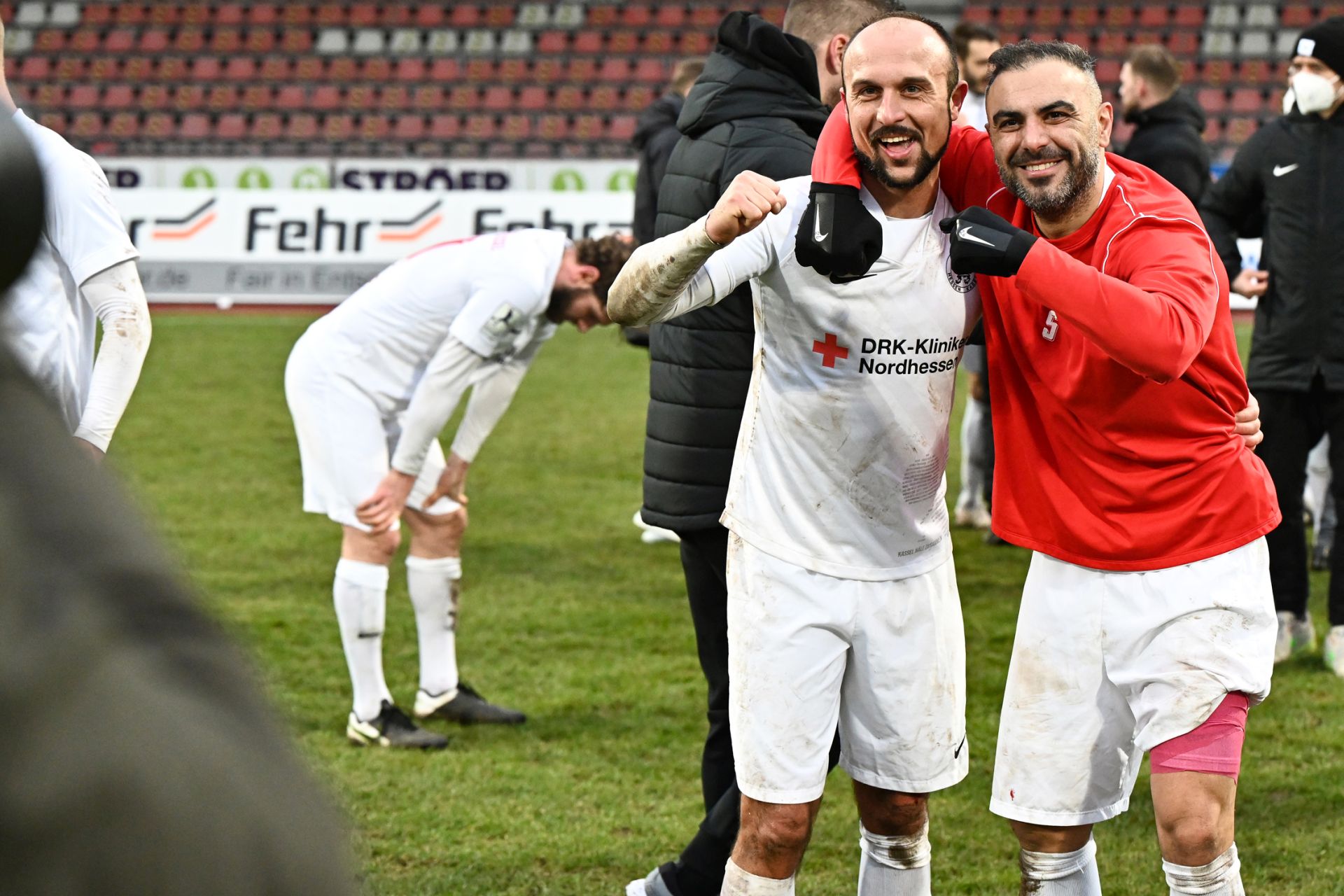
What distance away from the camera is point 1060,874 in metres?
2.87

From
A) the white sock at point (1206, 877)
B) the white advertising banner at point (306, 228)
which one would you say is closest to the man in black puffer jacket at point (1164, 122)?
the white sock at point (1206, 877)

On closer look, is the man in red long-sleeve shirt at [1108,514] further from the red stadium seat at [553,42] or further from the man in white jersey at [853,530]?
the red stadium seat at [553,42]

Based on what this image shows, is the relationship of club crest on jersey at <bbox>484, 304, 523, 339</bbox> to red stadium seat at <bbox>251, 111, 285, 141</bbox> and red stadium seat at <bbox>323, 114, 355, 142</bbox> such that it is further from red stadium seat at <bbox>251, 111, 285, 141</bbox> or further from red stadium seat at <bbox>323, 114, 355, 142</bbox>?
red stadium seat at <bbox>251, 111, 285, 141</bbox>

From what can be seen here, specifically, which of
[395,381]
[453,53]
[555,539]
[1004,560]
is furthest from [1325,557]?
[453,53]

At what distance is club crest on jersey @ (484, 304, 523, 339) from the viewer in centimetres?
459

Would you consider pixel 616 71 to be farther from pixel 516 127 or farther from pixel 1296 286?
pixel 1296 286

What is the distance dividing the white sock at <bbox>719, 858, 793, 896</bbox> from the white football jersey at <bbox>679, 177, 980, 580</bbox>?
23.7 inches

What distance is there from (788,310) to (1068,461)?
0.59 m

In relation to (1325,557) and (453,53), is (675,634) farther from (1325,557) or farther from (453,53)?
(453,53)

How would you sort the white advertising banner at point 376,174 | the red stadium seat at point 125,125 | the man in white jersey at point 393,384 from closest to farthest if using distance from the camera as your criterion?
1. the man in white jersey at point 393,384
2. the white advertising banner at point 376,174
3. the red stadium seat at point 125,125

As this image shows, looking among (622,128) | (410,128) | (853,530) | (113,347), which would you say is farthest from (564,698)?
(410,128)

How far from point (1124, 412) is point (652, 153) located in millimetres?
4680

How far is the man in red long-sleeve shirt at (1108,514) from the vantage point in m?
2.70

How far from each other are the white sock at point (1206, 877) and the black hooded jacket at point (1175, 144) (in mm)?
4085
